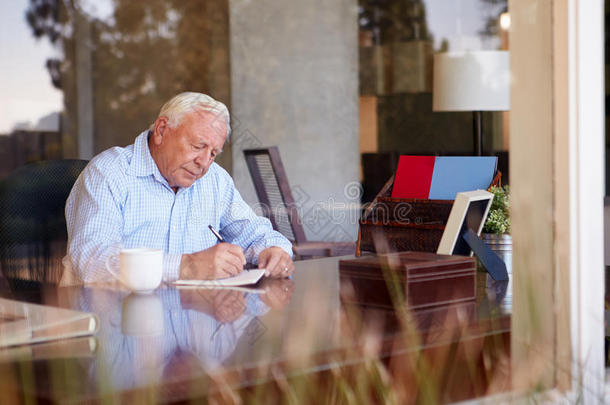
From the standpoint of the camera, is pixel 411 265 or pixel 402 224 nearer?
pixel 411 265

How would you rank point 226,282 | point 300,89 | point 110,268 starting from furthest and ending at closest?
point 300,89 < point 110,268 < point 226,282

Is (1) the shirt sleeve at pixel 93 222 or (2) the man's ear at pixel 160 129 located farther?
(2) the man's ear at pixel 160 129

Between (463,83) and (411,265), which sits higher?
(463,83)

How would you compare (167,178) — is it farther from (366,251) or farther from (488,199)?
(488,199)

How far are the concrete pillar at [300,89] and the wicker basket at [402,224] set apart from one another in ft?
9.49

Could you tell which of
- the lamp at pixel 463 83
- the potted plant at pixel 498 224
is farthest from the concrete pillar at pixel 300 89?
the potted plant at pixel 498 224

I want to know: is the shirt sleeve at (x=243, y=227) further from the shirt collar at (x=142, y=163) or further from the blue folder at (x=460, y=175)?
the blue folder at (x=460, y=175)

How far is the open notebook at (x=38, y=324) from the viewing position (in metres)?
1.06

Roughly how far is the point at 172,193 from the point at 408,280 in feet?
3.50

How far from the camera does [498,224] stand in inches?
75.6

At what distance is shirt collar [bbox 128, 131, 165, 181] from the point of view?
2.17 metres

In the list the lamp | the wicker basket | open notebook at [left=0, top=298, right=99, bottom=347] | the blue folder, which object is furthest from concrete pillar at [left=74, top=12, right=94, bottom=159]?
open notebook at [left=0, top=298, right=99, bottom=347]

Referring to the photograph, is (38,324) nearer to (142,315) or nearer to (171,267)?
(142,315)

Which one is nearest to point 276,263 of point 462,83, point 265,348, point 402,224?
point 402,224
